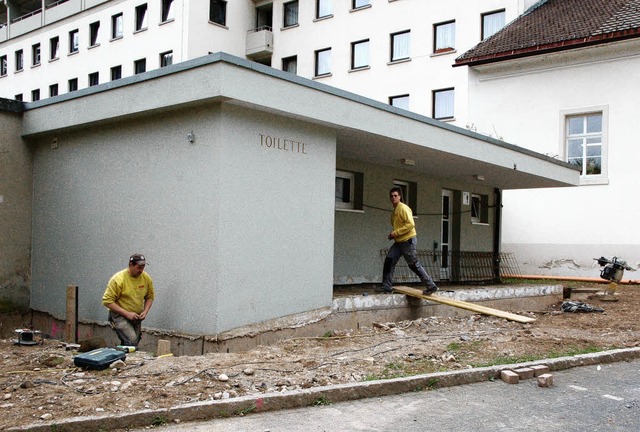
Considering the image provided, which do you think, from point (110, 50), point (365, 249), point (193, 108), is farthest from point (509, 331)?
point (110, 50)

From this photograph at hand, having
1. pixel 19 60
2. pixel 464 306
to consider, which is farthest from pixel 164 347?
pixel 19 60

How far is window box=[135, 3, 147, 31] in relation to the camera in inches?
1415

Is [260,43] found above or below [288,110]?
above

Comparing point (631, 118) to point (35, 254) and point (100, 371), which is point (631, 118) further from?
point (100, 371)

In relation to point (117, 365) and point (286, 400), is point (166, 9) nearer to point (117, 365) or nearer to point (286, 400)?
point (117, 365)

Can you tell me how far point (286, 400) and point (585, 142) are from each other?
59.5 feet

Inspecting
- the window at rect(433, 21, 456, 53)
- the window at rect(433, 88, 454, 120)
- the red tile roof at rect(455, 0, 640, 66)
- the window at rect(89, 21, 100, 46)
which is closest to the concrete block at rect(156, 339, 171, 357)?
the red tile roof at rect(455, 0, 640, 66)

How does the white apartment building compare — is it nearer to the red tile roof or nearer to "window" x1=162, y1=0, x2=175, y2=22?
"window" x1=162, y1=0, x2=175, y2=22

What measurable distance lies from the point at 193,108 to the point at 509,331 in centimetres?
566

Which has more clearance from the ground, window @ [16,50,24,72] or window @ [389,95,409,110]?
window @ [16,50,24,72]

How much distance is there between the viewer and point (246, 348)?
8320 mm

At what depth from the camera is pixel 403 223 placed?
11.0 m

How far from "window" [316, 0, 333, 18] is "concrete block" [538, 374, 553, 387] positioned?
92.6 feet

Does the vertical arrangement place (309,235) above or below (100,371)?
above
